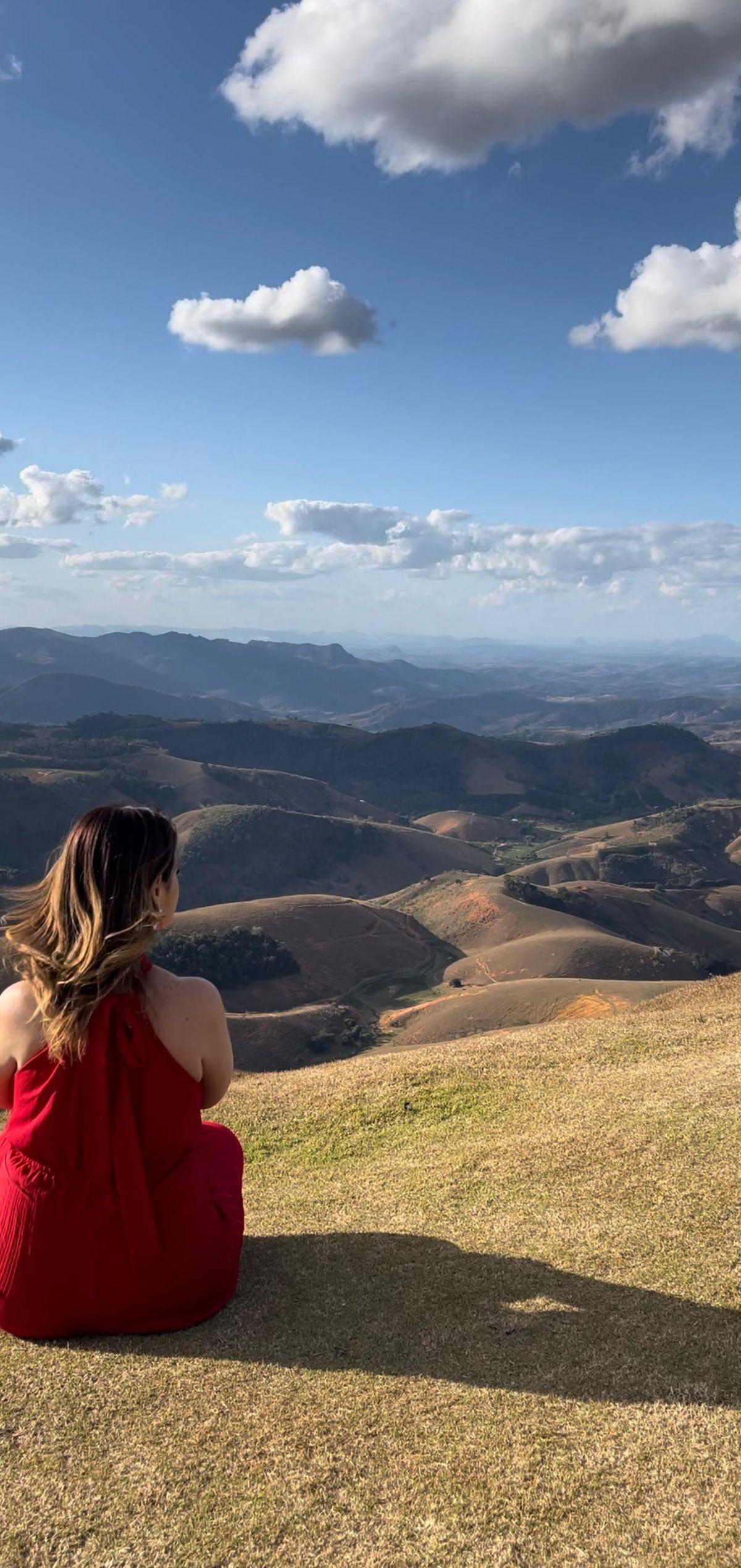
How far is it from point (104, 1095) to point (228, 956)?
72.9m

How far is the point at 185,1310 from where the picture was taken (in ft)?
15.5

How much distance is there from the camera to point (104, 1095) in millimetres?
4238

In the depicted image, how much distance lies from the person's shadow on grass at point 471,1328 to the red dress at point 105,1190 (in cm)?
29

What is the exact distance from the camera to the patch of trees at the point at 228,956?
73.9m

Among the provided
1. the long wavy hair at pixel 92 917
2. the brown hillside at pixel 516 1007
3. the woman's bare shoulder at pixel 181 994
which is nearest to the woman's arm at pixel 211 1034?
the woman's bare shoulder at pixel 181 994

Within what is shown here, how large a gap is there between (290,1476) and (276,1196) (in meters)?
3.55

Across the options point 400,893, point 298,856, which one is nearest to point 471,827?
point 298,856

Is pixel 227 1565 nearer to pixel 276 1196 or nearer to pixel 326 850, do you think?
pixel 276 1196

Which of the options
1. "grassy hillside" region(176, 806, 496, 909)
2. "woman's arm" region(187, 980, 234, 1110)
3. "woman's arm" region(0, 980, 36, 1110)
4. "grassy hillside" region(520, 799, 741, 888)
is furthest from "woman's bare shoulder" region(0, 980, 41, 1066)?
"grassy hillside" region(520, 799, 741, 888)

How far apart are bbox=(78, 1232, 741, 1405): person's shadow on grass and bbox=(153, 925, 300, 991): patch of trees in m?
67.2

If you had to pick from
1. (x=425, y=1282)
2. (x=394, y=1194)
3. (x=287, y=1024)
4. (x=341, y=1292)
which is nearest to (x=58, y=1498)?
(x=341, y=1292)

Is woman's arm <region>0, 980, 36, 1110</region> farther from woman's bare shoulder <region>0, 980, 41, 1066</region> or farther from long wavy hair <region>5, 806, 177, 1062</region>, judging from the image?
long wavy hair <region>5, 806, 177, 1062</region>

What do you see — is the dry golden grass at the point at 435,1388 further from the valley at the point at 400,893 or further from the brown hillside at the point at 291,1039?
the brown hillside at the point at 291,1039

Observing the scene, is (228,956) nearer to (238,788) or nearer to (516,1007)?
(516,1007)
